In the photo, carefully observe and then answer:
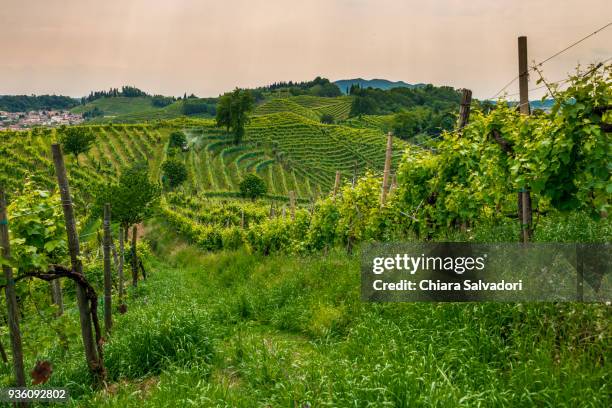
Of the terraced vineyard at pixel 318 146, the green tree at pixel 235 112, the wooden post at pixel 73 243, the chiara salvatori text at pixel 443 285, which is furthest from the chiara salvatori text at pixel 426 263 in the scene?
the green tree at pixel 235 112

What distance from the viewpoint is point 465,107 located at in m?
7.79

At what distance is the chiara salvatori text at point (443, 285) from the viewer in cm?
518

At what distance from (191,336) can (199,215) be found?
3342 centimetres

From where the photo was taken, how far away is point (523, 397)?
11.8 feet

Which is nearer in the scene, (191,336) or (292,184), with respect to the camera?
(191,336)

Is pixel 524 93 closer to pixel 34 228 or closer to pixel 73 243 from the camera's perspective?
pixel 73 243

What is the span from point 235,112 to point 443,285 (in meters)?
70.3

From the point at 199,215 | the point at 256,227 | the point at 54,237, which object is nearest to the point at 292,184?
the point at 199,215

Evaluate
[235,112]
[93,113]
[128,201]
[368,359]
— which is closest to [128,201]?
[128,201]

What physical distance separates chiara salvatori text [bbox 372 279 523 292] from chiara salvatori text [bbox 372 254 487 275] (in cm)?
27

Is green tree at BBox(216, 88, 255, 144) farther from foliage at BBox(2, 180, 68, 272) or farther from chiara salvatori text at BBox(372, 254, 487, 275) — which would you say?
foliage at BBox(2, 180, 68, 272)

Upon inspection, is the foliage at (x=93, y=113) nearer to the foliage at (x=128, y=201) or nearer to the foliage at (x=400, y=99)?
the foliage at (x=400, y=99)

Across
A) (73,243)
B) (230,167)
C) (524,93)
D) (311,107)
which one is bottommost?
(230,167)

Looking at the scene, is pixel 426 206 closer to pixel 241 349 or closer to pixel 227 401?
pixel 241 349
